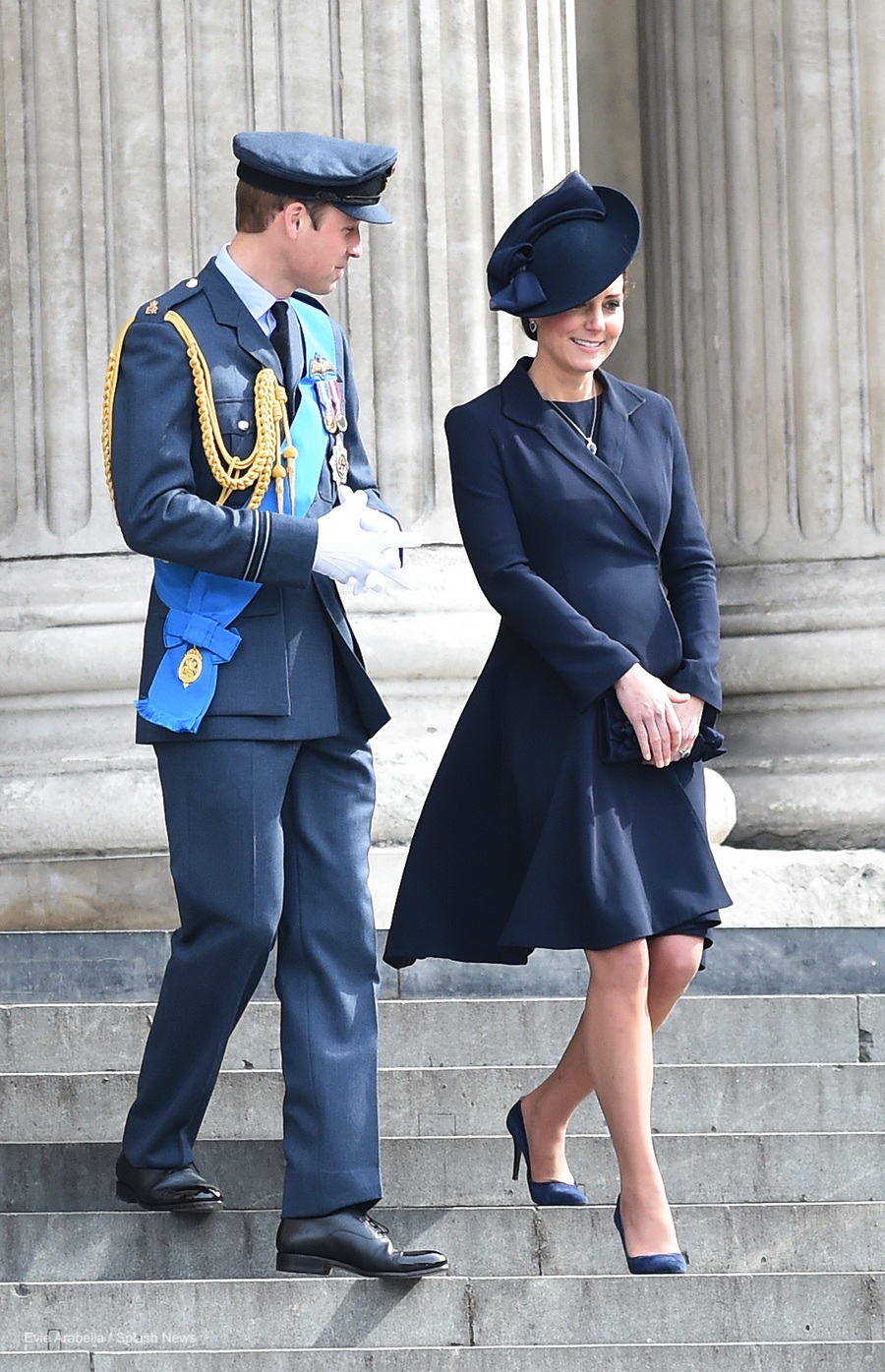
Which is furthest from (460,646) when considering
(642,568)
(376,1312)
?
(376,1312)

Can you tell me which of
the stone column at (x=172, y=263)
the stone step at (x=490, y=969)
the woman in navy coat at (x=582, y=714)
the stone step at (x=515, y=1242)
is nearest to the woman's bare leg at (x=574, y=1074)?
the woman in navy coat at (x=582, y=714)

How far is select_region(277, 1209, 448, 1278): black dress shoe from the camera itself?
421 centimetres

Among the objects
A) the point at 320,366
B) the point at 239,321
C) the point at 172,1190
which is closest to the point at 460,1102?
the point at 172,1190

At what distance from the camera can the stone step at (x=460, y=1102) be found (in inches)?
203

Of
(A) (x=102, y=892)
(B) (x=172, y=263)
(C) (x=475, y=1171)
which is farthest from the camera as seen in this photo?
(B) (x=172, y=263)

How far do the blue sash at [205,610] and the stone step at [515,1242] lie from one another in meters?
0.94

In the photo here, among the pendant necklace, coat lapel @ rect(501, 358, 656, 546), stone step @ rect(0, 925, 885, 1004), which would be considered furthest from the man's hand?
stone step @ rect(0, 925, 885, 1004)

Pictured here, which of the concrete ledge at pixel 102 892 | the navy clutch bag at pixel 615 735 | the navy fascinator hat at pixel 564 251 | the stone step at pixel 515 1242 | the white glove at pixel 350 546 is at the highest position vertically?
the navy fascinator hat at pixel 564 251

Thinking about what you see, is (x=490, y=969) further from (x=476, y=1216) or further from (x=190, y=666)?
(x=190, y=666)

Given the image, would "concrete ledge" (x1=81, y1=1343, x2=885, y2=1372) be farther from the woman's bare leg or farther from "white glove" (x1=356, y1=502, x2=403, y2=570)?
"white glove" (x1=356, y1=502, x2=403, y2=570)

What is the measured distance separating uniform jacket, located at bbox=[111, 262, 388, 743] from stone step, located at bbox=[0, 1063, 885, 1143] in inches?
41.1

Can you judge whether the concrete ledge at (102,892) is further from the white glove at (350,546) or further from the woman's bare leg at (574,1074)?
the white glove at (350,546)

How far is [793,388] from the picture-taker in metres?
8.81

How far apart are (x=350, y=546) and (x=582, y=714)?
514 millimetres
